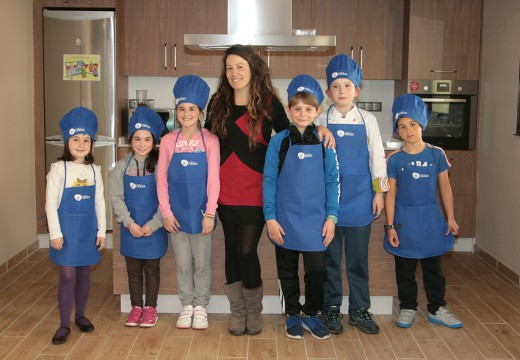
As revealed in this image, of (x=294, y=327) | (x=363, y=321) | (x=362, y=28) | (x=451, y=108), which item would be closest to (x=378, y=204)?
(x=363, y=321)

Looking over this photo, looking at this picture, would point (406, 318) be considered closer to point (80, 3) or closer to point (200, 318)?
point (200, 318)

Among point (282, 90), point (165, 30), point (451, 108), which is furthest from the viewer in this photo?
point (282, 90)

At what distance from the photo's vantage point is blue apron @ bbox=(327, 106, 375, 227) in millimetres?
2980

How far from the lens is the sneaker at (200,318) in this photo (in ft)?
10.3

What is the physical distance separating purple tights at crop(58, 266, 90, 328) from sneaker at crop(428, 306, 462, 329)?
5.60 ft

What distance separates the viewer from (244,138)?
291 cm

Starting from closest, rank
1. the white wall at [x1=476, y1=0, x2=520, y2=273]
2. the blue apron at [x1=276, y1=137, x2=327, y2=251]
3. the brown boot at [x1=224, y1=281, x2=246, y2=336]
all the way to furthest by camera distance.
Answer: the blue apron at [x1=276, y1=137, x2=327, y2=251] < the brown boot at [x1=224, y1=281, x2=246, y2=336] < the white wall at [x1=476, y1=0, x2=520, y2=273]

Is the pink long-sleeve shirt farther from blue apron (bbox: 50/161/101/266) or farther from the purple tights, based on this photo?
the purple tights

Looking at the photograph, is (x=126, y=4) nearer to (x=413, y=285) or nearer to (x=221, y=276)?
(x=221, y=276)

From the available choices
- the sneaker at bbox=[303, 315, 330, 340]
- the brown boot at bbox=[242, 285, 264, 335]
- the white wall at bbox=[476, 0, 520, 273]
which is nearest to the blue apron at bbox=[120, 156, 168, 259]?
the brown boot at bbox=[242, 285, 264, 335]

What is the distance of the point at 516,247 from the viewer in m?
4.13

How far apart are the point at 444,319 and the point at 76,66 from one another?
321cm

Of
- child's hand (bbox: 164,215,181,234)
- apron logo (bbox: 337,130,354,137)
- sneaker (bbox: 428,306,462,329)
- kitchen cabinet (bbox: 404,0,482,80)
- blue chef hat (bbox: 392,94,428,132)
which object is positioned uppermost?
kitchen cabinet (bbox: 404,0,482,80)

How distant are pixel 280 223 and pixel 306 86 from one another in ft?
2.01
